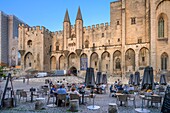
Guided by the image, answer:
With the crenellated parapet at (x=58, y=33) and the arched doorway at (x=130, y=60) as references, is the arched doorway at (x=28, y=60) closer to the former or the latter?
the crenellated parapet at (x=58, y=33)

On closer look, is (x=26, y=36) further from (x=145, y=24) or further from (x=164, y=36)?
(x=164, y=36)

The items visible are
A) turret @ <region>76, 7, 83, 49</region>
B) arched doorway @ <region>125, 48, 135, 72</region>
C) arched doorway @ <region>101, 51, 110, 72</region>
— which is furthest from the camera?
turret @ <region>76, 7, 83, 49</region>

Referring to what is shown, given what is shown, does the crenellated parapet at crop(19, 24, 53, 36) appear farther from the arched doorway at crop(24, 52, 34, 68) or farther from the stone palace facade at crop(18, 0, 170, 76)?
the arched doorway at crop(24, 52, 34, 68)

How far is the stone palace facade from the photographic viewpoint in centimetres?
2911

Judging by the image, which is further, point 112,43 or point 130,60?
point 112,43

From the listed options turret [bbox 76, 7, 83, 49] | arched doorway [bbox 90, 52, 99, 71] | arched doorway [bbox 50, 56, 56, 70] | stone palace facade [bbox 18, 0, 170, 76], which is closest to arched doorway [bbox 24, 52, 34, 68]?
stone palace facade [bbox 18, 0, 170, 76]

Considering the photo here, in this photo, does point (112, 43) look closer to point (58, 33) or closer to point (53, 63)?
point (58, 33)

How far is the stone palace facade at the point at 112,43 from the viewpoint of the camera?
29.1m

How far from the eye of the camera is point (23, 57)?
4194cm

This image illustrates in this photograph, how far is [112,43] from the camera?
3638 cm

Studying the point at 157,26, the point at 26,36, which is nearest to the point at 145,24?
the point at 157,26

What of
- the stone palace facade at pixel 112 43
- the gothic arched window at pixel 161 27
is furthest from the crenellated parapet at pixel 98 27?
the gothic arched window at pixel 161 27

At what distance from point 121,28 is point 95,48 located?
751cm

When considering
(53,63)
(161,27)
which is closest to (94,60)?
(53,63)
